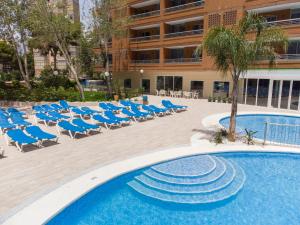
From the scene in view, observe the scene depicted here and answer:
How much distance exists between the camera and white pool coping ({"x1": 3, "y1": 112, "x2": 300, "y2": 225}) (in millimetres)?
6191

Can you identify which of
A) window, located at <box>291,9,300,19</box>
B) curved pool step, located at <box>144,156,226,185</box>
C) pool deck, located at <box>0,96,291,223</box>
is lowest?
curved pool step, located at <box>144,156,226,185</box>

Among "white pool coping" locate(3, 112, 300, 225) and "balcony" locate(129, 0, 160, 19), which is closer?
"white pool coping" locate(3, 112, 300, 225)

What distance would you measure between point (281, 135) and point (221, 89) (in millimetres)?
→ 15037

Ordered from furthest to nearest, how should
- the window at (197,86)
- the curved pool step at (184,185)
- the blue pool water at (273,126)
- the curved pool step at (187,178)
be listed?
the window at (197,86) < the blue pool water at (273,126) < the curved pool step at (187,178) < the curved pool step at (184,185)

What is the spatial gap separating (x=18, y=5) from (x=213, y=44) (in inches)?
862

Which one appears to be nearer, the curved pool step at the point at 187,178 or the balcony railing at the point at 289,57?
the curved pool step at the point at 187,178

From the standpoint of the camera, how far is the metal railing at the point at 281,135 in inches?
490

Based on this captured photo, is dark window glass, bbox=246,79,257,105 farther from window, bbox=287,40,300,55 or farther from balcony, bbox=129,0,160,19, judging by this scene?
balcony, bbox=129,0,160,19

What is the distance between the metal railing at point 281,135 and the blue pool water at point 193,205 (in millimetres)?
2991

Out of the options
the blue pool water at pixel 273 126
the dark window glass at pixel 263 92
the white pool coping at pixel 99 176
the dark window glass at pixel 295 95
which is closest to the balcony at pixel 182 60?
the dark window glass at pixel 263 92

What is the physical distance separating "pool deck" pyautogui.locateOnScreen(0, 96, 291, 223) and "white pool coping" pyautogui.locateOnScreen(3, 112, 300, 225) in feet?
1.07

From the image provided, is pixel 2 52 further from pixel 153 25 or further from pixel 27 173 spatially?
pixel 27 173

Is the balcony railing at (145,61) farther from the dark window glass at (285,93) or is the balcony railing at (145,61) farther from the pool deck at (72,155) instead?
the pool deck at (72,155)

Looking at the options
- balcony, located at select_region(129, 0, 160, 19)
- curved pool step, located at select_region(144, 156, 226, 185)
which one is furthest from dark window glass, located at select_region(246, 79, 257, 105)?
curved pool step, located at select_region(144, 156, 226, 185)
